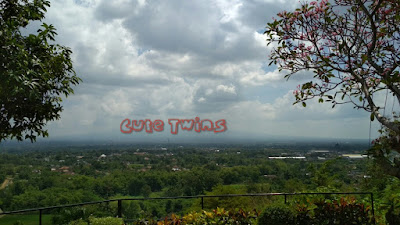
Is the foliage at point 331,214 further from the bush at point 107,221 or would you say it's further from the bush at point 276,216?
the bush at point 107,221

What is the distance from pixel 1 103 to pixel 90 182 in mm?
50057

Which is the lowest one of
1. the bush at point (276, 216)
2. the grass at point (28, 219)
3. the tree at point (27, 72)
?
the grass at point (28, 219)

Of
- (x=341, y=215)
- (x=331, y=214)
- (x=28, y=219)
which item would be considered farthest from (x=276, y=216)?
(x=28, y=219)

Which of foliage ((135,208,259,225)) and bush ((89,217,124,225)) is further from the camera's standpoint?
foliage ((135,208,259,225))

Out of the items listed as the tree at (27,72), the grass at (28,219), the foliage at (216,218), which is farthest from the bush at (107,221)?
the grass at (28,219)

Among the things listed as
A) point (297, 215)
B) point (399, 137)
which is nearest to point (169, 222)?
point (297, 215)

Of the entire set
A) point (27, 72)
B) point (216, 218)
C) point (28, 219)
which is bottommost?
point (28, 219)

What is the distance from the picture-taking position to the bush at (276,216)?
470cm

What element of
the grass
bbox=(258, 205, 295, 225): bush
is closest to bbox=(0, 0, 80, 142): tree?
bbox=(258, 205, 295, 225): bush

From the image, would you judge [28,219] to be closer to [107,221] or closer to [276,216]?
[107,221]

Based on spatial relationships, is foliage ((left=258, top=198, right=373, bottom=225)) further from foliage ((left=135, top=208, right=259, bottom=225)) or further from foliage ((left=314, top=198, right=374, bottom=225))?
foliage ((left=135, top=208, right=259, bottom=225))

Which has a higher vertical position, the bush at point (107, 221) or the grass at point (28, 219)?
the bush at point (107, 221)

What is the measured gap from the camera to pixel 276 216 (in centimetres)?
471

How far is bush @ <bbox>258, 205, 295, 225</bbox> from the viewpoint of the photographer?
470 centimetres
